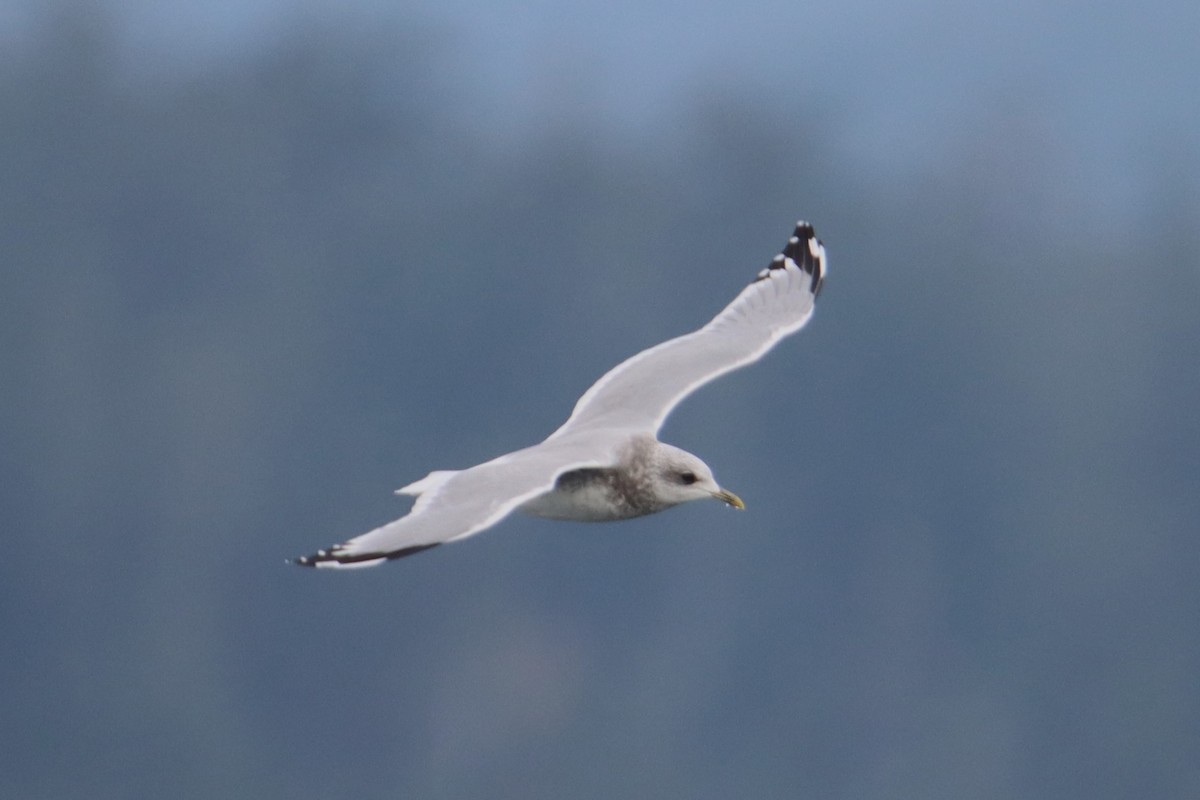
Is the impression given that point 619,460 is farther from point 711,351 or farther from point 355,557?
point 355,557

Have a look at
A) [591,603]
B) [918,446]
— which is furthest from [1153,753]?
[591,603]

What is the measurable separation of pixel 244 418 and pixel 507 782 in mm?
29680

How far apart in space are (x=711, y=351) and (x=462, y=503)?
116 inches

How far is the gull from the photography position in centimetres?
676

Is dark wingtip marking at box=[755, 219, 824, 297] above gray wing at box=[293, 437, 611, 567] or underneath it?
above

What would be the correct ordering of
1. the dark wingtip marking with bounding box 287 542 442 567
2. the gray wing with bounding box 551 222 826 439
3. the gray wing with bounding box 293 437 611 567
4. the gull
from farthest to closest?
the gray wing with bounding box 551 222 826 439 → the gull → the gray wing with bounding box 293 437 611 567 → the dark wingtip marking with bounding box 287 542 442 567

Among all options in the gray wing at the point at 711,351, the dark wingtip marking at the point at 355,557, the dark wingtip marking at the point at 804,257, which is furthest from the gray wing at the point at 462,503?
the dark wingtip marking at the point at 804,257

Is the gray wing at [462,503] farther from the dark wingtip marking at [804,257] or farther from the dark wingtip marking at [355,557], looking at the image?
the dark wingtip marking at [804,257]

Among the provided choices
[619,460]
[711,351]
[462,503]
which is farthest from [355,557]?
[711,351]

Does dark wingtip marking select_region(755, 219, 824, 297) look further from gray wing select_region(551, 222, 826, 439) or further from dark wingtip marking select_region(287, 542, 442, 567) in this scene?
dark wingtip marking select_region(287, 542, 442, 567)

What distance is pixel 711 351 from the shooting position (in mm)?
9703

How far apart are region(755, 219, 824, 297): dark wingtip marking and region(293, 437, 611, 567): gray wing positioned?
2637 mm

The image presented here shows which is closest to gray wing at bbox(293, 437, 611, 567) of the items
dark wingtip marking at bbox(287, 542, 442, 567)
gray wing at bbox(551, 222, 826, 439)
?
dark wingtip marking at bbox(287, 542, 442, 567)

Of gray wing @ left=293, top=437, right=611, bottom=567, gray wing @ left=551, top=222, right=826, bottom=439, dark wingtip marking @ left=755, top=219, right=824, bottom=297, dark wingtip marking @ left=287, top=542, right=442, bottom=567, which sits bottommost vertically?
dark wingtip marking @ left=287, top=542, right=442, bottom=567
